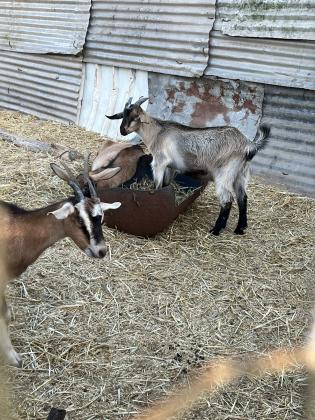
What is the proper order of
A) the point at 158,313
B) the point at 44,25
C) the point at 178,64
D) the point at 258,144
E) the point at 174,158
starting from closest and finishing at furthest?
the point at 158,313
the point at 258,144
the point at 174,158
the point at 178,64
the point at 44,25

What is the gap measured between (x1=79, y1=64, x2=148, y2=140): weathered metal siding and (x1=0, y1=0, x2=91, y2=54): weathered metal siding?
55cm

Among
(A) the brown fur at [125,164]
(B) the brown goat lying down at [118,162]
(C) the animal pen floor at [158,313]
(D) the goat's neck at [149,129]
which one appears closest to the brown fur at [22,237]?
(C) the animal pen floor at [158,313]

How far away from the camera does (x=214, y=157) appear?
17.4ft

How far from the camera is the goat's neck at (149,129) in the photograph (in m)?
5.75

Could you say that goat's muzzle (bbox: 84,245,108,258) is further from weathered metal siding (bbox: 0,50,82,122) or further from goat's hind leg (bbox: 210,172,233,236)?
weathered metal siding (bbox: 0,50,82,122)

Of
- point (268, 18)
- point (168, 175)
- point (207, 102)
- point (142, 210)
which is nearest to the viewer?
point (142, 210)

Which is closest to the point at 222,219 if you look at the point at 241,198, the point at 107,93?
the point at 241,198

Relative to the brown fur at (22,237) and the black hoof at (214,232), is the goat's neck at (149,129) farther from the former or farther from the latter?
the brown fur at (22,237)

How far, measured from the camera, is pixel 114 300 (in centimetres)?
402

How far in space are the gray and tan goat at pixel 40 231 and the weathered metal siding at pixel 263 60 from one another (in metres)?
3.86

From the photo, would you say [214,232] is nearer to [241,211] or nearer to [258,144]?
[241,211]

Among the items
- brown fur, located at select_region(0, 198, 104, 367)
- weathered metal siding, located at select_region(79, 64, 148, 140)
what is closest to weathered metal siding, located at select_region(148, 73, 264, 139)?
weathered metal siding, located at select_region(79, 64, 148, 140)

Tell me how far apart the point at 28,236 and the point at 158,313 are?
45.7 inches

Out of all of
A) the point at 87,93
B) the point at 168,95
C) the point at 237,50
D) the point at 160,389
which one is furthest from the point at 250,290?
the point at 87,93
